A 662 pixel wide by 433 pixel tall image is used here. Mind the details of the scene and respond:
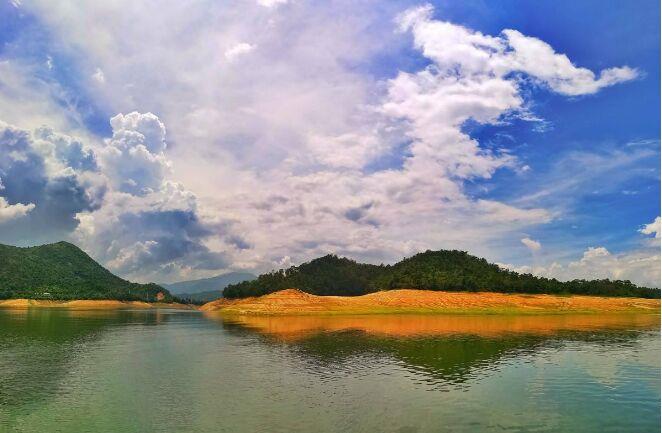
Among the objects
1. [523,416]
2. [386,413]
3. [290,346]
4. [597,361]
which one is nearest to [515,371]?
[597,361]

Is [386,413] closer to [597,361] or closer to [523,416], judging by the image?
[523,416]

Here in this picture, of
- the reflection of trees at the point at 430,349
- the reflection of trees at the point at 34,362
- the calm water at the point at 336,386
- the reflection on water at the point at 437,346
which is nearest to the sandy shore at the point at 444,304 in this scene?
the reflection on water at the point at 437,346

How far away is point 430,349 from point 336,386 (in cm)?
2748

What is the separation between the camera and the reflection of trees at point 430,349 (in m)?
49.6

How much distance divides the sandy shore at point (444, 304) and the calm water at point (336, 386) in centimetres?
8410

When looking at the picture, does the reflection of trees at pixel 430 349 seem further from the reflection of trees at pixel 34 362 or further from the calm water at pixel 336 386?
the reflection of trees at pixel 34 362

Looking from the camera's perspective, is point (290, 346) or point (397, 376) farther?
point (290, 346)

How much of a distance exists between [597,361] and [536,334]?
32857mm

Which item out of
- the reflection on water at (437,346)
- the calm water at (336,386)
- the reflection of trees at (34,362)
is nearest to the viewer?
the calm water at (336,386)

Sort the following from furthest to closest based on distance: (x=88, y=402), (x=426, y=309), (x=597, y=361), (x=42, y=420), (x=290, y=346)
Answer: (x=426, y=309) → (x=290, y=346) → (x=597, y=361) → (x=88, y=402) → (x=42, y=420)

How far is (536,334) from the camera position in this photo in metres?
85.3

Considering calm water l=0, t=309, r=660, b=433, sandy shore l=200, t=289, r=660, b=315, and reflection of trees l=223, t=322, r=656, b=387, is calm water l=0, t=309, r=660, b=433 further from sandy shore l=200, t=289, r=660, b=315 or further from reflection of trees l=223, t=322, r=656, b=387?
sandy shore l=200, t=289, r=660, b=315

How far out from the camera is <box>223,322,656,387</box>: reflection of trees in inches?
1951

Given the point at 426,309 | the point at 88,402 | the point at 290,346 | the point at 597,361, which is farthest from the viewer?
the point at 426,309
